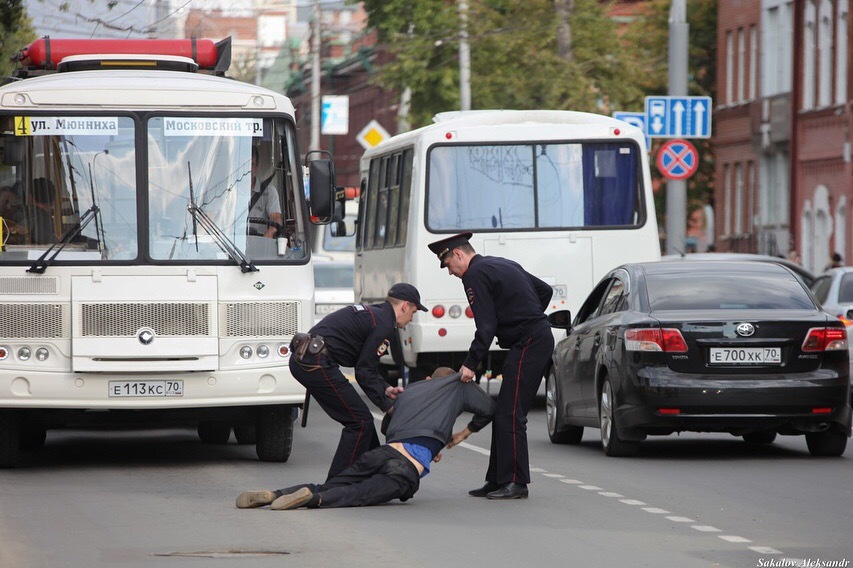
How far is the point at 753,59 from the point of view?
5803 cm

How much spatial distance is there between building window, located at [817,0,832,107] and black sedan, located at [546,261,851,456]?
35770 mm

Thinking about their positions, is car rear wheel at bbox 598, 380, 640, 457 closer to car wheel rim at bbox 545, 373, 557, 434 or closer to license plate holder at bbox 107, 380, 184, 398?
car wheel rim at bbox 545, 373, 557, 434

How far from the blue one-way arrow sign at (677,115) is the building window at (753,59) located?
88.7 feet

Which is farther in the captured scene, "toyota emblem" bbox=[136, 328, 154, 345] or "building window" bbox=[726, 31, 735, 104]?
"building window" bbox=[726, 31, 735, 104]

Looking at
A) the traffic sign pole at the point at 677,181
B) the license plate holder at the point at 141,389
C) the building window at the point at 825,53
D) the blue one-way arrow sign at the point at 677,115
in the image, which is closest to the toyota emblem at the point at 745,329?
the license plate holder at the point at 141,389

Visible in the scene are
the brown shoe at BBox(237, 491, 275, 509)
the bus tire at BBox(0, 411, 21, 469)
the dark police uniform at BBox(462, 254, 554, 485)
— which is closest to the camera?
the brown shoe at BBox(237, 491, 275, 509)

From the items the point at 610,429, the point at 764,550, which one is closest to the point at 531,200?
the point at 610,429

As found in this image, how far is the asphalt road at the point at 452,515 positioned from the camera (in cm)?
1039

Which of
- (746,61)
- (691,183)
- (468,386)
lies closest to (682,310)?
(468,386)

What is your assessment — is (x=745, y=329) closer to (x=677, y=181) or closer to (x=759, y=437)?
(x=759, y=437)

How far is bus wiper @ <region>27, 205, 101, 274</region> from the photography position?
15148mm

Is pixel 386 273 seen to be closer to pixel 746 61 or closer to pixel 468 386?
pixel 468 386

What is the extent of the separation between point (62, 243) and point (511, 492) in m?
4.29

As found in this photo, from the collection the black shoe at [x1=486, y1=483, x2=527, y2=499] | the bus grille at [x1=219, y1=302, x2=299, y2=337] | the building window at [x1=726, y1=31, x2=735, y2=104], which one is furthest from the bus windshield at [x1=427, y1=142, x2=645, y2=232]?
the building window at [x1=726, y1=31, x2=735, y2=104]
